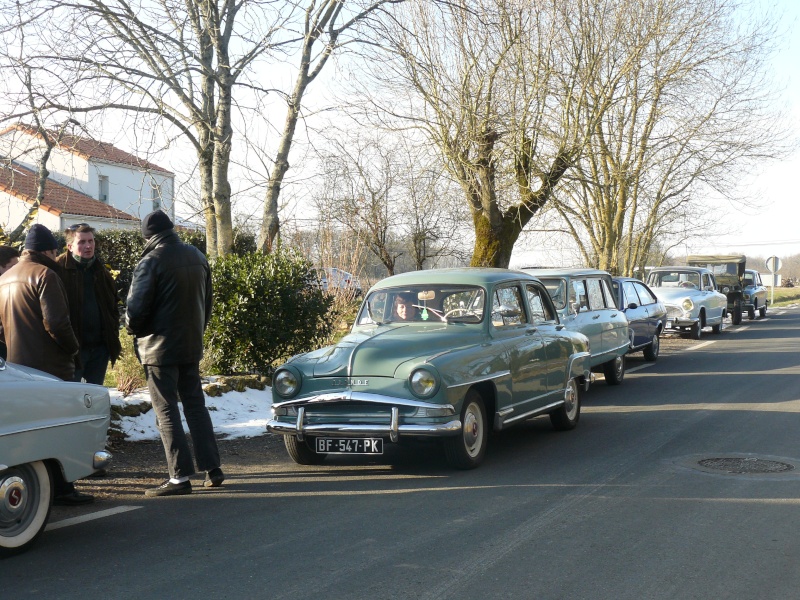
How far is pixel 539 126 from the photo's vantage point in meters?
18.0

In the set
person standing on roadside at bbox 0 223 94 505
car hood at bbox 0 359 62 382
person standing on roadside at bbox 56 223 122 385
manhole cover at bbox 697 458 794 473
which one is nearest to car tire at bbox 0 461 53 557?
car hood at bbox 0 359 62 382

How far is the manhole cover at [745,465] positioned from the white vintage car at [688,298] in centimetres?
1522

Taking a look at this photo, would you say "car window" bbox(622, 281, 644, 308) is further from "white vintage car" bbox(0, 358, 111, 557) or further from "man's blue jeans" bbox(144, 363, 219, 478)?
"white vintage car" bbox(0, 358, 111, 557)

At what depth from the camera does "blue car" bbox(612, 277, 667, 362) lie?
16531mm

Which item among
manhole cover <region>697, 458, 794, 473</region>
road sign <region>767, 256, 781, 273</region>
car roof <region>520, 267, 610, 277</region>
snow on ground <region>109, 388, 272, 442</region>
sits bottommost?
manhole cover <region>697, 458, 794, 473</region>

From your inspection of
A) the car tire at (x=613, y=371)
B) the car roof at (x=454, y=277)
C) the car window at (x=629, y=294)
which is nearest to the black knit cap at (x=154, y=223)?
the car roof at (x=454, y=277)

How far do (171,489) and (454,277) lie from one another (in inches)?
141

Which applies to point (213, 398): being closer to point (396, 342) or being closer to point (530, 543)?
point (396, 342)

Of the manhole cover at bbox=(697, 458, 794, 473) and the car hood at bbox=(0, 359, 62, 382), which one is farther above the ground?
the car hood at bbox=(0, 359, 62, 382)

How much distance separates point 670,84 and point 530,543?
23106 mm

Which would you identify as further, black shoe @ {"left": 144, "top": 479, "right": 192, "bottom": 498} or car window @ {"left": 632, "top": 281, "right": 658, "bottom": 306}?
car window @ {"left": 632, "top": 281, "right": 658, "bottom": 306}

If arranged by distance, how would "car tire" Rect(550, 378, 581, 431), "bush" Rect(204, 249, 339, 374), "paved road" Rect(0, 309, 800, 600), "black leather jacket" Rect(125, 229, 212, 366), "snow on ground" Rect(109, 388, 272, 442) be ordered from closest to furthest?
"paved road" Rect(0, 309, 800, 600), "black leather jacket" Rect(125, 229, 212, 366), "snow on ground" Rect(109, 388, 272, 442), "car tire" Rect(550, 378, 581, 431), "bush" Rect(204, 249, 339, 374)

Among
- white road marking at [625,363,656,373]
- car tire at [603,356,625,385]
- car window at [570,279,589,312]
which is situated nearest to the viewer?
car window at [570,279,589,312]

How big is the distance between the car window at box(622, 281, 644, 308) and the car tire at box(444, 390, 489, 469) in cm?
950
